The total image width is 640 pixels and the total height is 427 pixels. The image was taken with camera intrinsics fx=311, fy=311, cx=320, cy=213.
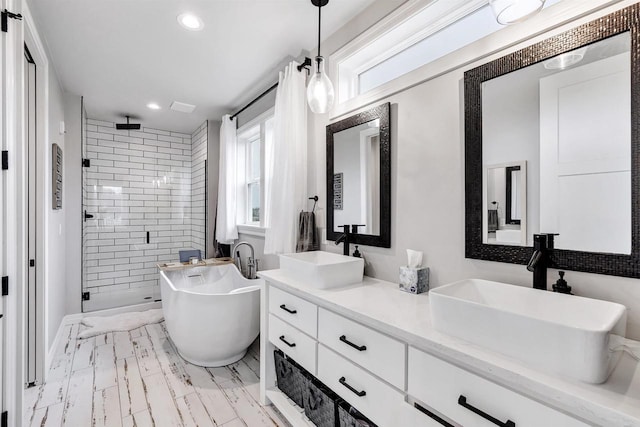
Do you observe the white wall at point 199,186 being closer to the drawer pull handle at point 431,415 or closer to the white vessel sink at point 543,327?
the drawer pull handle at point 431,415

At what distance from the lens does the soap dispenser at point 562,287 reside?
3.60ft

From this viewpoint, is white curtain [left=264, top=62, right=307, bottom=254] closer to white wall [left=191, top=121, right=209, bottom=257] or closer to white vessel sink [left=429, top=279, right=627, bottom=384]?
white vessel sink [left=429, top=279, right=627, bottom=384]

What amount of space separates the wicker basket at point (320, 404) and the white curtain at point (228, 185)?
7.71ft

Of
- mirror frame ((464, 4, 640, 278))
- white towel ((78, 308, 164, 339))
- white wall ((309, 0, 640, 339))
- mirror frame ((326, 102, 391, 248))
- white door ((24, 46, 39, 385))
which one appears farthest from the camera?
white towel ((78, 308, 164, 339))

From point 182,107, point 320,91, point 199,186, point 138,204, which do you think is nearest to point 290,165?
point 320,91

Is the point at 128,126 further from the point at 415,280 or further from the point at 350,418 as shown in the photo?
the point at 350,418

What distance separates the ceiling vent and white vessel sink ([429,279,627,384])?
11.7 feet

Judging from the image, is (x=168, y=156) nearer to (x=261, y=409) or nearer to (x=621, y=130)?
(x=261, y=409)

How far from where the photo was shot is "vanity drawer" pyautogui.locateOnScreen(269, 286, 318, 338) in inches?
61.9

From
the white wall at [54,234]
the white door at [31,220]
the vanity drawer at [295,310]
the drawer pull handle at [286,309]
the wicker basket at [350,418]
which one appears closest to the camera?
the wicker basket at [350,418]

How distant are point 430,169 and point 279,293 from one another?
111 cm

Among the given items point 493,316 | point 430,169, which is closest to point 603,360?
point 493,316

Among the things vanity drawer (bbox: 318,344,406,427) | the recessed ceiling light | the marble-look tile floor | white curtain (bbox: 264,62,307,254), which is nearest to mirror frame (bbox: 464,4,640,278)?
vanity drawer (bbox: 318,344,406,427)

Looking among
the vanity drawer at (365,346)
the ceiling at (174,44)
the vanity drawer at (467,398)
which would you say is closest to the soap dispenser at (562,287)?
the vanity drawer at (467,398)
